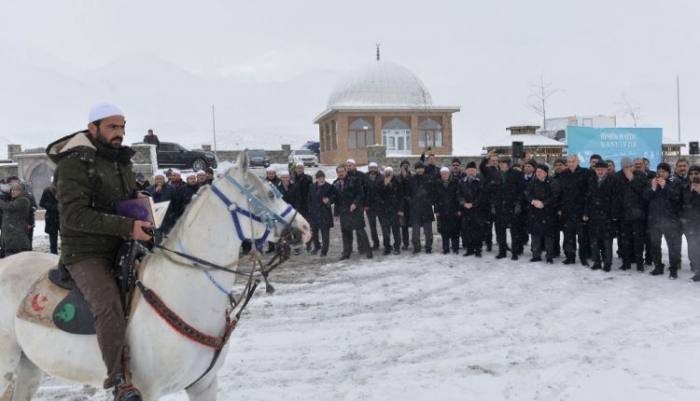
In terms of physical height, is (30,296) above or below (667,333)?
above

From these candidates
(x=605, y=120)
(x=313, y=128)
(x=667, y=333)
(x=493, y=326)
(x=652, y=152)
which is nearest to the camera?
(x=667, y=333)

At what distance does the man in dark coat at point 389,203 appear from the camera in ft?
38.0

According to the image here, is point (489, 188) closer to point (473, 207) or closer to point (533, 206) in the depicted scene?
point (473, 207)

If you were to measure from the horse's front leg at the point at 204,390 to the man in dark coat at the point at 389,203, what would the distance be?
8.24 meters

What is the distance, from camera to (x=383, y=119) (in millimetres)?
36844

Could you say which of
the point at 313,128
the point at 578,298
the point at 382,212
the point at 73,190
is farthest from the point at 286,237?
the point at 313,128

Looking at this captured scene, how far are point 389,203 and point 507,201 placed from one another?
8.48ft

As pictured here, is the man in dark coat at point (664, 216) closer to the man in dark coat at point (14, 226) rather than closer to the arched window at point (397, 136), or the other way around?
the man in dark coat at point (14, 226)

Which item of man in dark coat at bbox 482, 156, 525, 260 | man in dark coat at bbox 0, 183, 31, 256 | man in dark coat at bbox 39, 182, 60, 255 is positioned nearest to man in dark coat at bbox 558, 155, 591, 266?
man in dark coat at bbox 482, 156, 525, 260

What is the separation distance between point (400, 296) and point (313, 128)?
107 meters

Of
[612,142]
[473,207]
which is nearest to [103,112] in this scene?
[473,207]

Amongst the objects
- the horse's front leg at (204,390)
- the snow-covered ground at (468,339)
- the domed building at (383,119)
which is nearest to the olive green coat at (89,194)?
the horse's front leg at (204,390)

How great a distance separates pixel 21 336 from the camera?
11.4 feet

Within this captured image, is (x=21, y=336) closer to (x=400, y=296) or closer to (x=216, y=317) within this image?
(x=216, y=317)
